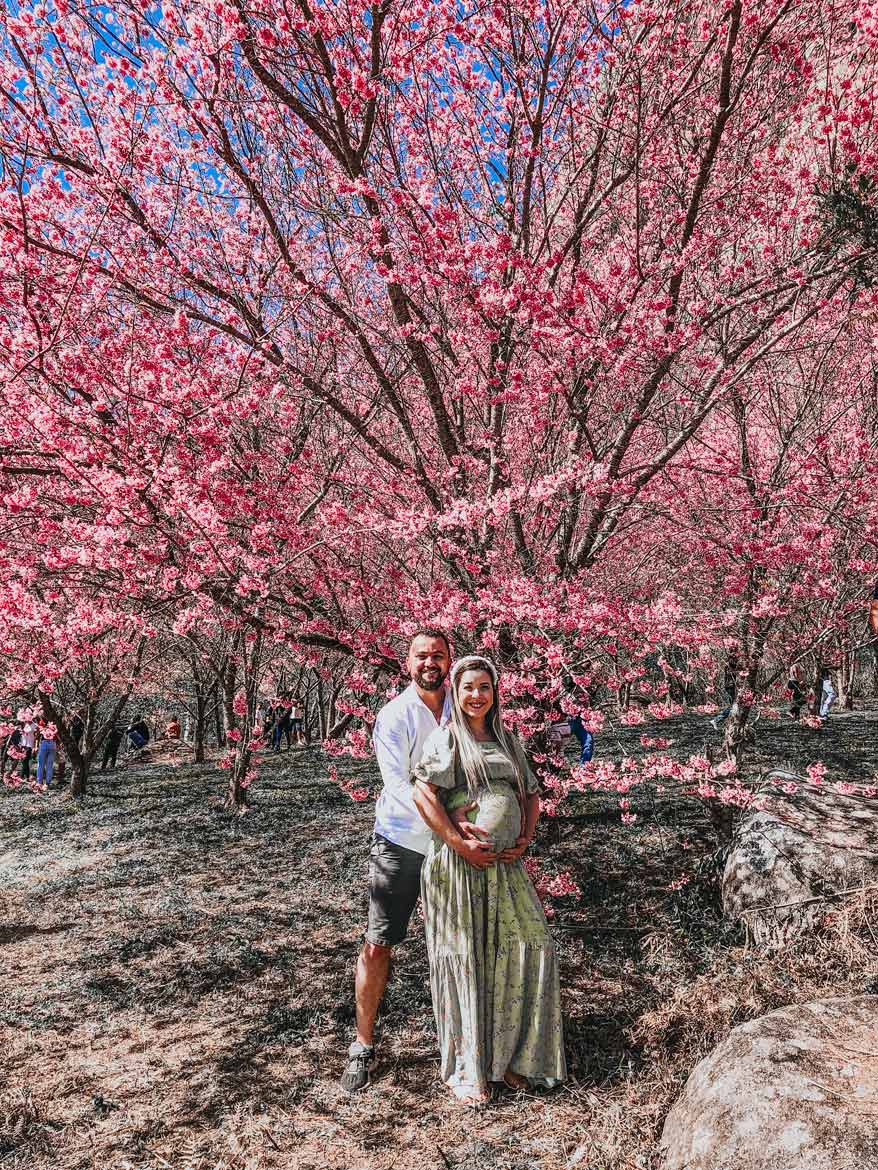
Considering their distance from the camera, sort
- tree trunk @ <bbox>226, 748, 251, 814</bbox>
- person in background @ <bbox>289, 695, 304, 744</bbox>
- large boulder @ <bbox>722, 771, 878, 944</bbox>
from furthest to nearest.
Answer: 1. person in background @ <bbox>289, 695, 304, 744</bbox>
2. tree trunk @ <bbox>226, 748, 251, 814</bbox>
3. large boulder @ <bbox>722, 771, 878, 944</bbox>

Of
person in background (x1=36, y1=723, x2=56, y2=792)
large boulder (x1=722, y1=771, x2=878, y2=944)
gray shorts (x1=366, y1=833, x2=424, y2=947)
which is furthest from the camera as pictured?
person in background (x1=36, y1=723, x2=56, y2=792)

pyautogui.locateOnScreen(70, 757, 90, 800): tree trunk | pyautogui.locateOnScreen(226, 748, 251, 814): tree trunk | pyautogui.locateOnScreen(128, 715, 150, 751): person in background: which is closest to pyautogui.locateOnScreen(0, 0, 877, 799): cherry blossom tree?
pyautogui.locateOnScreen(226, 748, 251, 814): tree trunk

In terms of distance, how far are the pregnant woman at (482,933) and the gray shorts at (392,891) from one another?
137 mm

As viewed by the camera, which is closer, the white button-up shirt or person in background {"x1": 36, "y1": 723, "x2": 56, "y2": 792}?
the white button-up shirt

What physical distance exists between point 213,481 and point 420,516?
1.57 meters

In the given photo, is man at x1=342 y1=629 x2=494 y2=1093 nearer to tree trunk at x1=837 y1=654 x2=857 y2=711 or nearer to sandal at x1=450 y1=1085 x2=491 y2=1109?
sandal at x1=450 y1=1085 x2=491 y2=1109

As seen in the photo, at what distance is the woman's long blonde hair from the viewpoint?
2779 millimetres

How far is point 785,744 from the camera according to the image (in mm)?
11914

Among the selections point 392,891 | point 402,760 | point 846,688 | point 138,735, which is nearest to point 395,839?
point 392,891

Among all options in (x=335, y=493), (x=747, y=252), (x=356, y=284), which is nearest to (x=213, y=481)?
(x=335, y=493)

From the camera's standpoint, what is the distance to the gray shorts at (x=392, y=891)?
9.57 feet

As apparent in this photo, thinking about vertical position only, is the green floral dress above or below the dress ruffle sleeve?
below

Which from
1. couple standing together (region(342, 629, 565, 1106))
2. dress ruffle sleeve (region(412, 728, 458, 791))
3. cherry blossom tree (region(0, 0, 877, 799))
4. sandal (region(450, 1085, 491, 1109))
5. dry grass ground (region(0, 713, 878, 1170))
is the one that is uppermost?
cherry blossom tree (region(0, 0, 877, 799))

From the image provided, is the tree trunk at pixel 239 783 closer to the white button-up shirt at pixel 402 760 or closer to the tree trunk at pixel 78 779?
the tree trunk at pixel 78 779
